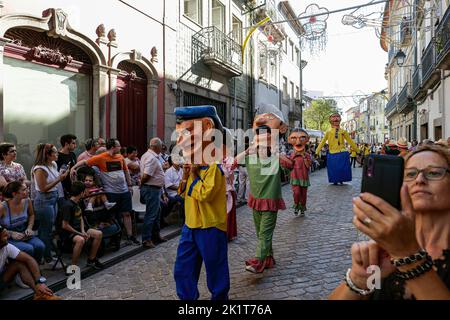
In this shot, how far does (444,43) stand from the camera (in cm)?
1223

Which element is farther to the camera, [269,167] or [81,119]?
[81,119]

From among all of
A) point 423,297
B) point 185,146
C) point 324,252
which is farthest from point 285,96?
point 423,297

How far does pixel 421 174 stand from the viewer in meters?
1.60

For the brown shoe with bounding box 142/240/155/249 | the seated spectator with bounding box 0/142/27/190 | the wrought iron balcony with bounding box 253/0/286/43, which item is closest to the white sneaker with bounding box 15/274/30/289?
the seated spectator with bounding box 0/142/27/190

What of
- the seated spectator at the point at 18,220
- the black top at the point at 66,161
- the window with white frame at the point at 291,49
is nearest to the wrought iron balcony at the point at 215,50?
the black top at the point at 66,161

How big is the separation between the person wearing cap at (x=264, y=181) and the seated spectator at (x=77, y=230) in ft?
6.59

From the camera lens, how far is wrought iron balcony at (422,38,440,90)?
46.9 ft

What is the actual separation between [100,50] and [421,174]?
888 cm

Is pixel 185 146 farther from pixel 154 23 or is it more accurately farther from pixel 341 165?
pixel 341 165

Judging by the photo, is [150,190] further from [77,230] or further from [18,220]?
[18,220]

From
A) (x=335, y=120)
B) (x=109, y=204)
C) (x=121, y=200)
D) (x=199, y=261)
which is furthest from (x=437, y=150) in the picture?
(x=335, y=120)

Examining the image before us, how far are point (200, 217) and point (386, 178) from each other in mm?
2249

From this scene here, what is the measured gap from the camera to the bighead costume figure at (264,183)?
462 cm

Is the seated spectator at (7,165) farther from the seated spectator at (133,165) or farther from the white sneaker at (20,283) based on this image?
the seated spectator at (133,165)
